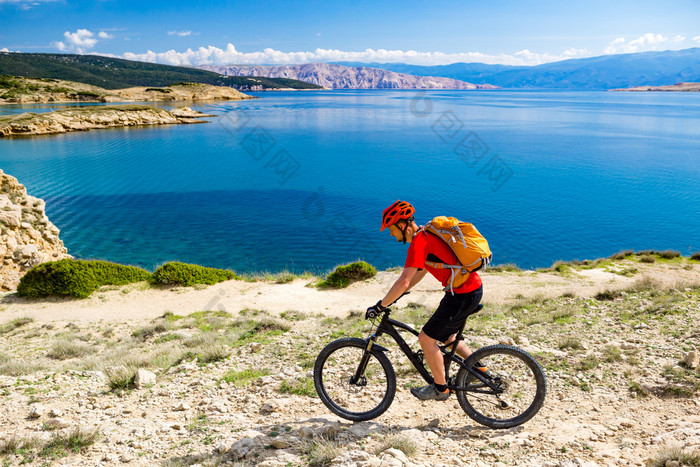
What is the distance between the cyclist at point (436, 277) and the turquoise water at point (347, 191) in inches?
762

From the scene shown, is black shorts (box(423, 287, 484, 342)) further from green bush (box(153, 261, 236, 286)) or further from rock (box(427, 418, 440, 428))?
green bush (box(153, 261, 236, 286))

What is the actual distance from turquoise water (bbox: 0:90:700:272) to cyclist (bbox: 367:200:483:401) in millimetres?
19356

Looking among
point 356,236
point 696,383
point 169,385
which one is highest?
point 696,383

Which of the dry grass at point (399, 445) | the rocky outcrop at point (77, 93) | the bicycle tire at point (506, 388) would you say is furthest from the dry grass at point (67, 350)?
the rocky outcrop at point (77, 93)

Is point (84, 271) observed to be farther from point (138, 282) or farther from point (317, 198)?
point (317, 198)

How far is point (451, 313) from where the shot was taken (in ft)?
16.0

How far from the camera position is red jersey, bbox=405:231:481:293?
464cm

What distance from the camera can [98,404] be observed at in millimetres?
6309

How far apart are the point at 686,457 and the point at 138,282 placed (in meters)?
19.0

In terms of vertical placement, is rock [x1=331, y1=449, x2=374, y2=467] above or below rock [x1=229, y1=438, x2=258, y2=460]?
above

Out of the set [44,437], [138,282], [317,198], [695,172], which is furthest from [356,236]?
[695,172]

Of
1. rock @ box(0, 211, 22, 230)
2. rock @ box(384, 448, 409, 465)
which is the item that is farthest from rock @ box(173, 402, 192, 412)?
rock @ box(0, 211, 22, 230)

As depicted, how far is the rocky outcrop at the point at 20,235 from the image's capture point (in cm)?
1880

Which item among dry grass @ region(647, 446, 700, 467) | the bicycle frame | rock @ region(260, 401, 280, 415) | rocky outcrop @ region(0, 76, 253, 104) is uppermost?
rocky outcrop @ region(0, 76, 253, 104)
